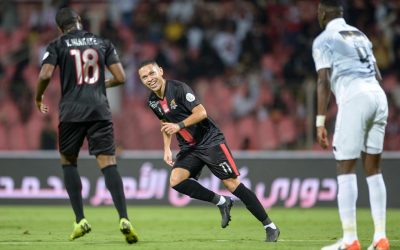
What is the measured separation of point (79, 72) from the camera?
28.2 feet

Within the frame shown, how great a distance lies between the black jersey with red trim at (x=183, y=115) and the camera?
925cm

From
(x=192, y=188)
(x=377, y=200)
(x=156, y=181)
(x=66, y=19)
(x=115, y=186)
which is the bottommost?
(x=156, y=181)

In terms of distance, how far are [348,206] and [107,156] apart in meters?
2.56

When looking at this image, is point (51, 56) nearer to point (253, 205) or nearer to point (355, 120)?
point (253, 205)

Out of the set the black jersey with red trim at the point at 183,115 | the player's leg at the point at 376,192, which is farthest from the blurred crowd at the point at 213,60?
the player's leg at the point at 376,192

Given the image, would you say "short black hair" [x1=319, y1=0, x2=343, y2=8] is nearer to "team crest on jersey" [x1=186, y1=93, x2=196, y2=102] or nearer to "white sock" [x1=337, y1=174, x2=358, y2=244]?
"white sock" [x1=337, y1=174, x2=358, y2=244]

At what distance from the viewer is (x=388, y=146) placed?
1638cm

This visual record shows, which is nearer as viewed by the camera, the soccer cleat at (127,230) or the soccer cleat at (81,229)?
the soccer cleat at (127,230)

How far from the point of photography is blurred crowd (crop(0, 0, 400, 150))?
661 inches

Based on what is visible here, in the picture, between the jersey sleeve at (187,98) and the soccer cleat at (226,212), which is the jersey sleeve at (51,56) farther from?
the soccer cleat at (226,212)

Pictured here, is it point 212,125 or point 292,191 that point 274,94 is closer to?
point 292,191

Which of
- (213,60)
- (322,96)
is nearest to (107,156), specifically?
(322,96)

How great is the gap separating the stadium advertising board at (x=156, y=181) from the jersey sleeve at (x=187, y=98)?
6377 millimetres

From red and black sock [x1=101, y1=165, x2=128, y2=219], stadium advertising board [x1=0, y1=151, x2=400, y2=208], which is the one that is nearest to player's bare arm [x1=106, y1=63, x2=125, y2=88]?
red and black sock [x1=101, y1=165, x2=128, y2=219]
